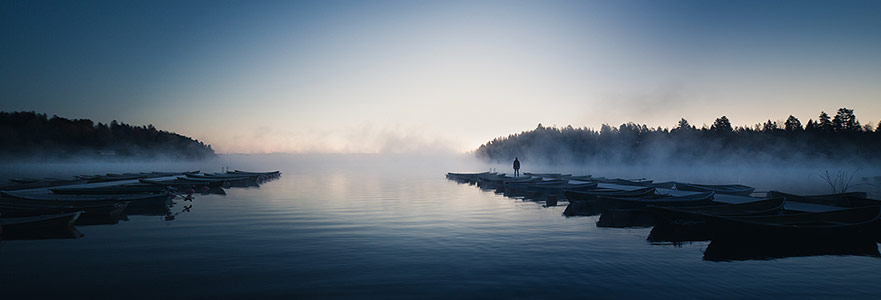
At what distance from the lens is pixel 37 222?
16.8 m

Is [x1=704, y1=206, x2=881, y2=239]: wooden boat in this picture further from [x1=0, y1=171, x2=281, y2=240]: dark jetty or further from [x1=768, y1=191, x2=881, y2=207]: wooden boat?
[x1=0, y1=171, x2=281, y2=240]: dark jetty

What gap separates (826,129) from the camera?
118 meters

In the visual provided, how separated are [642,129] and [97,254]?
17625 cm

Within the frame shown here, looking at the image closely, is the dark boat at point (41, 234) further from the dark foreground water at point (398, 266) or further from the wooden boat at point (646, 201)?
the wooden boat at point (646, 201)

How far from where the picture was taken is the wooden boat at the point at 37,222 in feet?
53.8

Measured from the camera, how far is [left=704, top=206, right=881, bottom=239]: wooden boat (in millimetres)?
14172

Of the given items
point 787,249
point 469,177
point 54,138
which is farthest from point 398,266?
point 54,138

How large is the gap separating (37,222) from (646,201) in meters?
29.2

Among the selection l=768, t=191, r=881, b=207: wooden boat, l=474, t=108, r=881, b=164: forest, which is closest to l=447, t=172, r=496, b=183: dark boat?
l=768, t=191, r=881, b=207: wooden boat

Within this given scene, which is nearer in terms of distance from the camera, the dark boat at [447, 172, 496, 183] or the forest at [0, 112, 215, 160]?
the dark boat at [447, 172, 496, 183]

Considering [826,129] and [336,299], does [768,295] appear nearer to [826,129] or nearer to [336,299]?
[336,299]

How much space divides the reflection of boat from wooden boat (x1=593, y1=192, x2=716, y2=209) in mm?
6905

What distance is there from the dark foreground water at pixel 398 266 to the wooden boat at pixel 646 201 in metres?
2.85

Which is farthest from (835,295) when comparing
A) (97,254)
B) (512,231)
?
(97,254)
